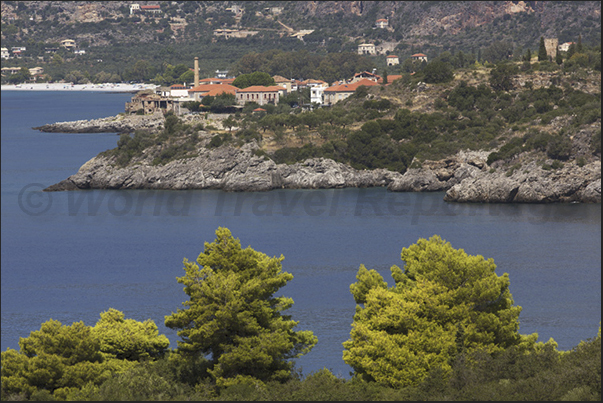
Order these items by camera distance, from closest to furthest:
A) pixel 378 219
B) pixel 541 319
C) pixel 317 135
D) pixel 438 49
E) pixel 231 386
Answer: pixel 231 386 < pixel 541 319 < pixel 378 219 < pixel 317 135 < pixel 438 49

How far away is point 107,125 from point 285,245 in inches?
1942

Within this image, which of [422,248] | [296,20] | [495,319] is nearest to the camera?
[495,319]

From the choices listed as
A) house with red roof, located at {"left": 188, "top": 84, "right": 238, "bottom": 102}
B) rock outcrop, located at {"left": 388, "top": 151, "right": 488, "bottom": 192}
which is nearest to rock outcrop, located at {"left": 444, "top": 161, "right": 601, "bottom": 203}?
rock outcrop, located at {"left": 388, "top": 151, "right": 488, "bottom": 192}

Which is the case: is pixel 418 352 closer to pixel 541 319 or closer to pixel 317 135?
pixel 541 319

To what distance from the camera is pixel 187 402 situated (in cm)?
1733

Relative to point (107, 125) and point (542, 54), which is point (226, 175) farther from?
point (107, 125)

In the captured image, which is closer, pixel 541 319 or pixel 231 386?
pixel 231 386

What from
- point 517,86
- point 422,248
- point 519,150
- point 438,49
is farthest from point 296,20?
point 422,248

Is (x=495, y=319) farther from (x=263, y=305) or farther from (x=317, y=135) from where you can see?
(x=317, y=135)

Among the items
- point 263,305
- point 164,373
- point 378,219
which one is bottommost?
point 378,219

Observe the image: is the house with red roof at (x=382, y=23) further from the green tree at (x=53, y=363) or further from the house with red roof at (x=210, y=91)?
the green tree at (x=53, y=363)

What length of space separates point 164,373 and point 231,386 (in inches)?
65.2

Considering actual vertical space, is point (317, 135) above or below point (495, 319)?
below

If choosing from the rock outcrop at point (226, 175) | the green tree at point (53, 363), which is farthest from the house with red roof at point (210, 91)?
the green tree at point (53, 363)
